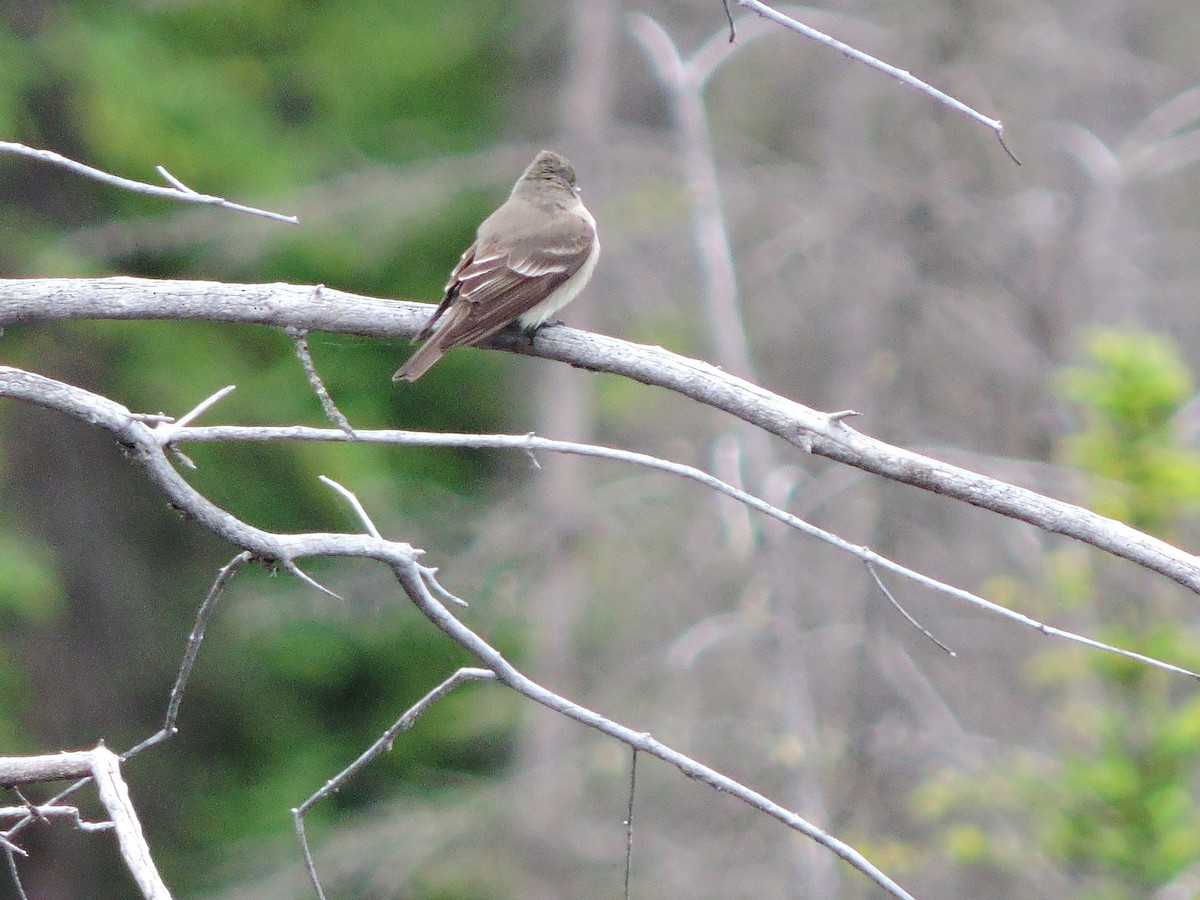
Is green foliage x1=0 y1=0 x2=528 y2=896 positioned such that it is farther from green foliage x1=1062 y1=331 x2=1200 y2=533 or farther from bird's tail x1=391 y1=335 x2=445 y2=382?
bird's tail x1=391 y1=335 x2=445 y2=382

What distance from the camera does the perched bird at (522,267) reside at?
536 centimetres

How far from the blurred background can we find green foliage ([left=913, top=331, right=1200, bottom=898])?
25 millimetres

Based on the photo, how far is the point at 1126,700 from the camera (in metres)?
7.58

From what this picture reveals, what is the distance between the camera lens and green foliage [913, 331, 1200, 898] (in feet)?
23.9

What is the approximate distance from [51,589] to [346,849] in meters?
3.83

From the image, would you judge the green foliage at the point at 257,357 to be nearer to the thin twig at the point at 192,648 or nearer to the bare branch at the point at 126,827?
the thin twig at the point at 192,648

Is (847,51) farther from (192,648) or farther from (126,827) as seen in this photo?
(126,827)

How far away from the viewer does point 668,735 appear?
10.7m

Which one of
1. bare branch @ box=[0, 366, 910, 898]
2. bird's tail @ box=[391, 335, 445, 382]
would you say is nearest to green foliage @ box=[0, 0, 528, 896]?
bird's tail @ box=[391, 335, 445, 382]

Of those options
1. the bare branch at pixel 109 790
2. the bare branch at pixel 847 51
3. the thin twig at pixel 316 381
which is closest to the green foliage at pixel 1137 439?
the bare branch at pixel 847 51

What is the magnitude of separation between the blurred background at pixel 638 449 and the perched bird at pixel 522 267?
1179mm

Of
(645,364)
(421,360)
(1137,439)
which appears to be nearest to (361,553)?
(645,364)

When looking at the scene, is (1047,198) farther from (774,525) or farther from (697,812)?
(697,812)

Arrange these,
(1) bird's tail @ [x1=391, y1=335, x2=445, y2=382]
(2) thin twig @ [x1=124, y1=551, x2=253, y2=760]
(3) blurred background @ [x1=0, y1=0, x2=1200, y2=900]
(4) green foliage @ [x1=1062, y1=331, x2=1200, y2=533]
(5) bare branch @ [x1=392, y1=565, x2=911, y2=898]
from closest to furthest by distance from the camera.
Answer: (5) bare branch @ [x1=392, y1=565, x2=911, y2=898] → (2) thin twig @ [x1=124, y1=551, x2=253, y2=760] → (1) bird's tail @ [x1=391, y1=335, x2=445, y2=382] → (4) green foliage @ [x1=1062, y1=331, x2=1200, y2=533] → (3) blurred background @ [x1=0, y1=0, x2=1200, y2=900]
